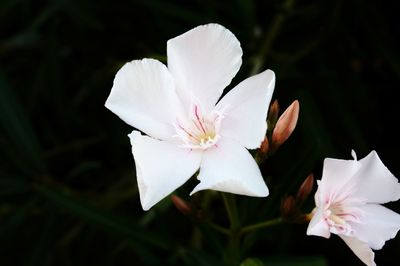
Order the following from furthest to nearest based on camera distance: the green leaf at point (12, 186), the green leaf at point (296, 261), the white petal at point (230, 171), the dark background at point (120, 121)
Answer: the green leaf at point (12, 186) → the dark background at point (120, 121) → the green leaf at point (296, 261) → the white petal at point (230, 171)

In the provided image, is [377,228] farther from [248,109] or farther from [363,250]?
[248,109]

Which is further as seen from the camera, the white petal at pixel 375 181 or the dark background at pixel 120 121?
the dark background at pixel 120 121

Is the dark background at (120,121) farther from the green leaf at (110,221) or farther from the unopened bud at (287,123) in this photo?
the unopened bud at (287,123)

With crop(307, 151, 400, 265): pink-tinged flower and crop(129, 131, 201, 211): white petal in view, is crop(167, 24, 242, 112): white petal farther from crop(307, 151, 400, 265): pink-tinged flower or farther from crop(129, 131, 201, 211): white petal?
crop(307, 151, 400, 265): pink-tinged flower

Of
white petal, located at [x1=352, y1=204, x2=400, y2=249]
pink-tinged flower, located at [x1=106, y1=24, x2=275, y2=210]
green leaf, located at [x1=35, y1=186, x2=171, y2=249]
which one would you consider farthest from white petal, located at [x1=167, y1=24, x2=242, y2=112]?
green leaf, located at [x1=35, y1=186, x2=171, y2=249]

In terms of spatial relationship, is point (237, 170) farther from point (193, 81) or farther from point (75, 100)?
point (75, 100)

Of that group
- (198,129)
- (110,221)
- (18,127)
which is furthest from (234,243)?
(18,127)

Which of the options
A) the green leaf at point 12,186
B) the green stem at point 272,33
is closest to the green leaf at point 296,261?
the green stem at point 272,33
